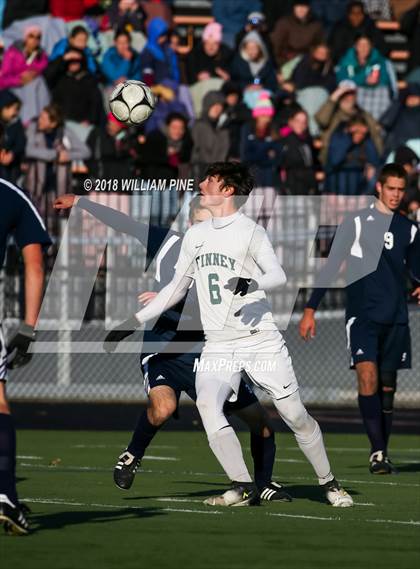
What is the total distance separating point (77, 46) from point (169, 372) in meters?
11.9

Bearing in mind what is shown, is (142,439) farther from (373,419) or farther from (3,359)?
(373,419)

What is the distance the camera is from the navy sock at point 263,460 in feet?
32.9

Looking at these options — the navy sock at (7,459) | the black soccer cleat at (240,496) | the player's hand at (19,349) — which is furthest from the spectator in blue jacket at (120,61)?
the navy sock at (7,459)

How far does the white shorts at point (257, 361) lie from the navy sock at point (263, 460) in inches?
30.5

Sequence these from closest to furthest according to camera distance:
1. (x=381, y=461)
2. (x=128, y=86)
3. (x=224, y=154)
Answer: (x=381, y=461) < (x=128, y=86) < (x=224, y=154)

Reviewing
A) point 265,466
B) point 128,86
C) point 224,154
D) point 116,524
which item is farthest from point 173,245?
point 224,154

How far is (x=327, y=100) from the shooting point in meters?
22.4

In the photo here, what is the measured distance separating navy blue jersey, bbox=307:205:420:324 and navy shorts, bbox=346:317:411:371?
0.22 feet

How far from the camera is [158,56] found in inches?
874

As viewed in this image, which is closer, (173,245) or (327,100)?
(173,245)

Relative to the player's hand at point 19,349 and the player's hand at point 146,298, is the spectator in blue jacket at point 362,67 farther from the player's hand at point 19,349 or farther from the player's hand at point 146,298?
the player's hand at point 19,349

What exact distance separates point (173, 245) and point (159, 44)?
1253 cm

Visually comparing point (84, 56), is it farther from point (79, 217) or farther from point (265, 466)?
point (265, 466)

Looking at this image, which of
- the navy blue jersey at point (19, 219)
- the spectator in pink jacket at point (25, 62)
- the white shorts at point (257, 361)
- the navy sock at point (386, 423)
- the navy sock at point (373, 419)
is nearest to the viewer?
the navy blue jersey at point (19, 219)
